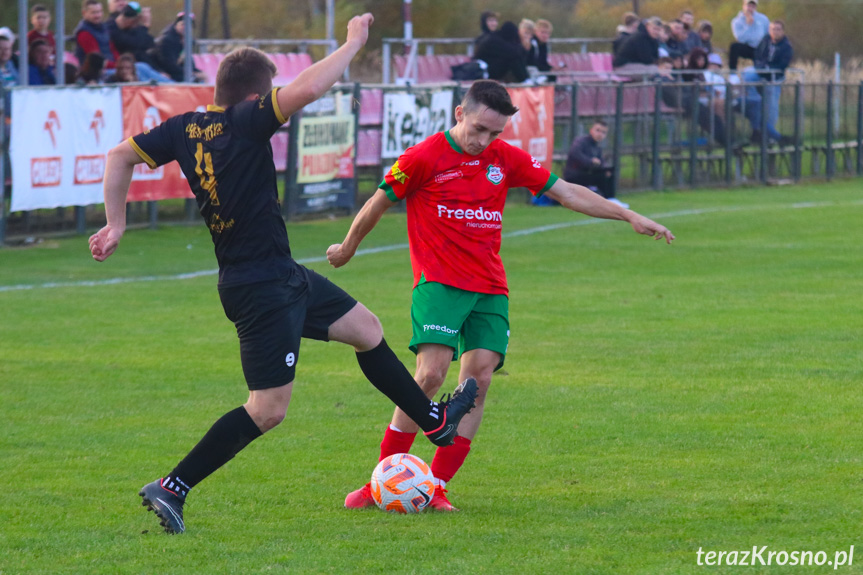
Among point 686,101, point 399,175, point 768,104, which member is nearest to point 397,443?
point 399,175

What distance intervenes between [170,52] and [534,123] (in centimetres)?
623

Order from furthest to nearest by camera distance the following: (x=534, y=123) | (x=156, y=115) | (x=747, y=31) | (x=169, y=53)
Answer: (x=747, y=31) < (x=534, y=123) < (x=169, y=53) < (x=156, y=115)

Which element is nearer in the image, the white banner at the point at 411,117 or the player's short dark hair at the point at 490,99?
the player's short dark hair at the point at 490,99

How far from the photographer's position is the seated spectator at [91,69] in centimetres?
1755

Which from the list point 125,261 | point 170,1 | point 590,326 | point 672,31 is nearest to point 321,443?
point 590,326

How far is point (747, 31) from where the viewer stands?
97.1 feet

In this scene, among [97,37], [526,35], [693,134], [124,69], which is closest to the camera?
[124,69]

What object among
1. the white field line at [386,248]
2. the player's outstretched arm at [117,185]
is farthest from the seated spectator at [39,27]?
the player's outstretched arm at [117,185]

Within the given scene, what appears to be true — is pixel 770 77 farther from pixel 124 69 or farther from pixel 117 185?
pixel 117 185

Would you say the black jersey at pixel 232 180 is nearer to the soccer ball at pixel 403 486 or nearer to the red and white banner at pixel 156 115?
the soccer ball at pixel 403 486

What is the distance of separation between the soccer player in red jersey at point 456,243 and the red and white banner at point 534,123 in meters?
15.7

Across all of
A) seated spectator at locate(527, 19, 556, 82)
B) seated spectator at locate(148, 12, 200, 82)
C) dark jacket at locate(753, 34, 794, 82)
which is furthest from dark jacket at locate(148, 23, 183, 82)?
dark jacket at locate(753, 34, 794, 82)

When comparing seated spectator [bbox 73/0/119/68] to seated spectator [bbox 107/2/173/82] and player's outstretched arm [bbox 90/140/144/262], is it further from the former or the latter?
player's outstretched arm [bbox 90/140/144/262]

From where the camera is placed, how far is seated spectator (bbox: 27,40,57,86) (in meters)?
16.9
